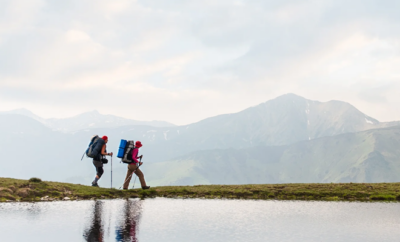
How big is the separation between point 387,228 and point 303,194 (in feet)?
39.5

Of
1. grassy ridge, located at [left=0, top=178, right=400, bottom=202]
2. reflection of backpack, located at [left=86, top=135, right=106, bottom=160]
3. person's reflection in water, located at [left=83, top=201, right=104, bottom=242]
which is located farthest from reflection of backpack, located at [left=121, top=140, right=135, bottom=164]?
person's reflection in water, located at [left=83, top=201, right=104, bottom=242]

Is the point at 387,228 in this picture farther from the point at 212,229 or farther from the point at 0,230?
the point at 0,230

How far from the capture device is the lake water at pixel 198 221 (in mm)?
13516

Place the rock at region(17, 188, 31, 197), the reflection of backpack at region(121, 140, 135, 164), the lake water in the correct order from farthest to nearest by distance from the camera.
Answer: the reflection of backpack at region(121, 140, 135, 164), the rock at region(17, 188, 31, 197), the lake water

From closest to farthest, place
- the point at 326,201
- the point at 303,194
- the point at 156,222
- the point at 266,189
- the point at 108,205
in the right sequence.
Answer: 1. the point at 156,222
2. the point at 108,205
3. the point at 326,201
4. the point at 303,194
5. the point at 266,189

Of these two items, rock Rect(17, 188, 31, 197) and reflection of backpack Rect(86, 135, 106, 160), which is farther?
reflection of backpack Rect(86, 135, 106, 160)

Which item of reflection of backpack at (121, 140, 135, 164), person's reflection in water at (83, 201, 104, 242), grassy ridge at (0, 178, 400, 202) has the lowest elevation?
person's reflection in water at (83, 201, 104, 242)

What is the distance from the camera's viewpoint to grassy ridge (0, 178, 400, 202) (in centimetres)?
2422

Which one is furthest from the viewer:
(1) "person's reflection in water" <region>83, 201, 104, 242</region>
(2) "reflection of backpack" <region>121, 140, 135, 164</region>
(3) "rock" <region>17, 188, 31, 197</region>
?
(2) "reflection of backpack" <region>121, 140, 135, 164</region>

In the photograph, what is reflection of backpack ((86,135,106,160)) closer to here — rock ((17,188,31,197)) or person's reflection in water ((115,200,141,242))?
rock ((17,188,31,197))

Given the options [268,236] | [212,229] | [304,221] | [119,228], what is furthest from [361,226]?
[119,228]

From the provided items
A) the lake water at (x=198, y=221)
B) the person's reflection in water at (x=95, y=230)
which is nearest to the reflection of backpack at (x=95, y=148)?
the lake water at (x=198, y=221)

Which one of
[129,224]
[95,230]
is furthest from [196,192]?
[95,230]

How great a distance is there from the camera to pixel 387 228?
15.3 m
